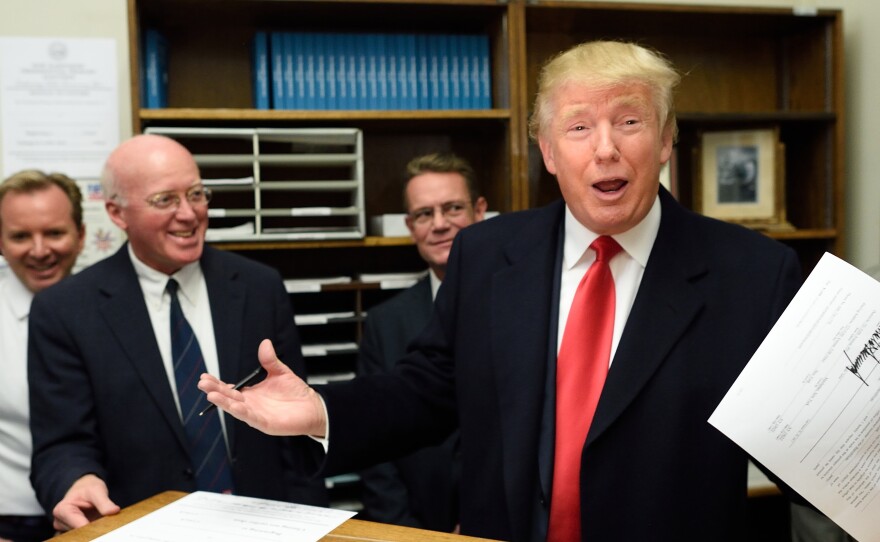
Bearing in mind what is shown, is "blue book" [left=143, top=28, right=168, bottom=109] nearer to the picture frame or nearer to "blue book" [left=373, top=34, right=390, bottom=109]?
"blue book" [left=373, top=34, right=390, bottom=109]

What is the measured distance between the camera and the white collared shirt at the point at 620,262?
3.94 ft

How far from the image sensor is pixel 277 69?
255 cm

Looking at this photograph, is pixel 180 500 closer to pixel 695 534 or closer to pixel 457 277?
pixel 457 277

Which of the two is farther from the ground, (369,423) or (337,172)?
(337,172)

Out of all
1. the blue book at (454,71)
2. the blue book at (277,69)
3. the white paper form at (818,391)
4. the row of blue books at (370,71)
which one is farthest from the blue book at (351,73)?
the white paper form at (818,391)

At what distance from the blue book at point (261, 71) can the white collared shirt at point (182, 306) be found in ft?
2.88

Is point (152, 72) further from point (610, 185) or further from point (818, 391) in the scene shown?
point (818, 391)

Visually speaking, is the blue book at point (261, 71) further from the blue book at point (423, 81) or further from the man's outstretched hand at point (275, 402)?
the man's outstretched hand at point (275, 402)

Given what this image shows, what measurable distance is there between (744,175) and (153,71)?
2116mm

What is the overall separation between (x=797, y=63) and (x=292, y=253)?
83.4 inches

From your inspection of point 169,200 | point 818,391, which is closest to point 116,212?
point 169,200

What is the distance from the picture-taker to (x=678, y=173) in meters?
2.93

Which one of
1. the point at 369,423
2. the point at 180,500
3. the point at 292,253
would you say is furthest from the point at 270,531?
the point at 292,253

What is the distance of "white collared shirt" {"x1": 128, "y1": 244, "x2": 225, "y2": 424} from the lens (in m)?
1.73
